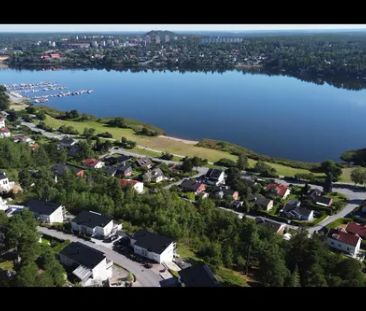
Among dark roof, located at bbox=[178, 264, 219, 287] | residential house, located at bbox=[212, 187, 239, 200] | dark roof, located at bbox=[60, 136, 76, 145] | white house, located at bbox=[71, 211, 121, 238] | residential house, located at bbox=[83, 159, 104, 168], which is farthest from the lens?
dark roof, located at bbox=[60, 136, 76, 145]

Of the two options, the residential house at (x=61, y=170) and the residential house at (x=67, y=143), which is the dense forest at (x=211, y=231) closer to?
the residential house at (x=61, y=170)

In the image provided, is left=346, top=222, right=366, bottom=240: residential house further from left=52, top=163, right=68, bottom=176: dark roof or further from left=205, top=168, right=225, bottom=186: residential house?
left=52, top=163, right=68, bottom=176: dark roof

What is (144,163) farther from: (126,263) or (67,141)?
(126,263)

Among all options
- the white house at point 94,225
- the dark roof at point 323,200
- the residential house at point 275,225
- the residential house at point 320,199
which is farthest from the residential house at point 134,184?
the dark roof at point 323,200

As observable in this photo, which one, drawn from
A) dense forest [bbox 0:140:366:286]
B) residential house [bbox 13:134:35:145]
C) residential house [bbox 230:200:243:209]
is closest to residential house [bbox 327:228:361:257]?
dense forest [bbox 0:140:366:286]
